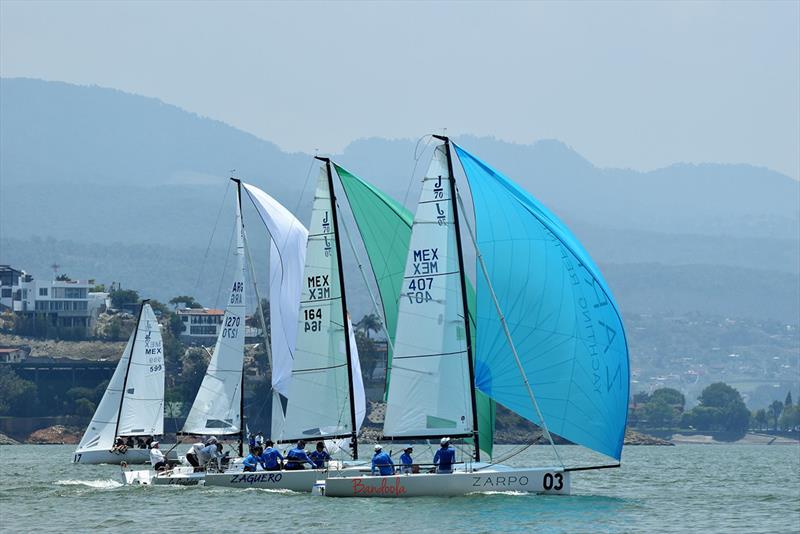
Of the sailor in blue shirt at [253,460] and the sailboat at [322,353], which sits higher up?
the sailboat at [322,353]

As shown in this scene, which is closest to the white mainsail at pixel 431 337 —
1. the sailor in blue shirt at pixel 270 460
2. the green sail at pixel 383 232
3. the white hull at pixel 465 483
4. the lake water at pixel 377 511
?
the white hull at pixel 465 483

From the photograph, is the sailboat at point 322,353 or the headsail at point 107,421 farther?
the headsail at point 107,421

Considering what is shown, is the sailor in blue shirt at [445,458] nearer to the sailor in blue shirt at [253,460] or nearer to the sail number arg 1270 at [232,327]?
the sailor in blue shirt at [253,460]

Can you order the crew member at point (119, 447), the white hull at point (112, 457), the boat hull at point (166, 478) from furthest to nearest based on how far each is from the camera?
the white hull at point (112, 457)
the crew member at point (119, 447)
the boat hull at point (166, 478)

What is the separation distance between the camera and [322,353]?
43.9m

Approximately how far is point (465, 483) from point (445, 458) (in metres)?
0.88

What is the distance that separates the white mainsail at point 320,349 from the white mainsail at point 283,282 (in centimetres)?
670

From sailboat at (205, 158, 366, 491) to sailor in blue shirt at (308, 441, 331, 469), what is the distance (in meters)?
0.34

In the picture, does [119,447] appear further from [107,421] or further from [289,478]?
[289,478]

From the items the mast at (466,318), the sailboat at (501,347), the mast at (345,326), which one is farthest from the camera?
the mast at (345,326)

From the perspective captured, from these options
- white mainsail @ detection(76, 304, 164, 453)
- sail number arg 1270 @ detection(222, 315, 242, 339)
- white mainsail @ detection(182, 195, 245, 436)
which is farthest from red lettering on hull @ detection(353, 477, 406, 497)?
white mainsail @ detection(76, 304, 164, 453)

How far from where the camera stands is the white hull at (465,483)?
38656mm

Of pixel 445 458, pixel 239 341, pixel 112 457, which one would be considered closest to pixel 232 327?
pixel 239 341

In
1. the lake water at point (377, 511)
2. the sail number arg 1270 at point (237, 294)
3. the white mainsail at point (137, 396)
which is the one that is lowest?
the lake water at point (377, 511)
